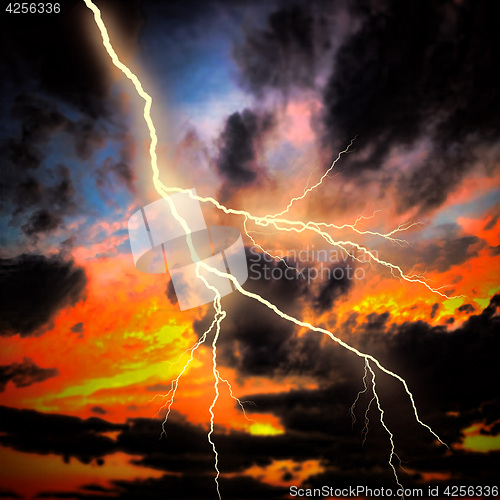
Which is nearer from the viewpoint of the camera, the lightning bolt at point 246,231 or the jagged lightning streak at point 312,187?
the lightning bolt at point 246,231

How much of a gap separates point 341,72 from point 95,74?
2586mm

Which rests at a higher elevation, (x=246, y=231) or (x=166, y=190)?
(x=166, y=190)

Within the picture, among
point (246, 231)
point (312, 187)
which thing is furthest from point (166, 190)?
point (312, 187)

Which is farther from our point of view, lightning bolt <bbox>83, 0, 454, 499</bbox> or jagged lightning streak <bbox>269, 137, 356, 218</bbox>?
jagged lightning streak <bbox>269, 137, 356, 218</bbox>

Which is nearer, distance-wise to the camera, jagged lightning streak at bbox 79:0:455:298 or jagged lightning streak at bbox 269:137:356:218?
jagged lightning streak at bbox 79:0:455:298

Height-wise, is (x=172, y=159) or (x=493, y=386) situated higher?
(x=172, y=159)

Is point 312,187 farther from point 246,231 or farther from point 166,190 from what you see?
point 166,190

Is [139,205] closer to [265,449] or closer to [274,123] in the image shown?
[274,123]

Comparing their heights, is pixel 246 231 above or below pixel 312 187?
below

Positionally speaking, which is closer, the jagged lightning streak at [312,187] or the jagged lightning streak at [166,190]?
the jagged lightning streak at [166,190]

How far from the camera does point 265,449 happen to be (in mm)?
3797

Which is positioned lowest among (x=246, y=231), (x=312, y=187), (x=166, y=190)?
(x=246, y=231)

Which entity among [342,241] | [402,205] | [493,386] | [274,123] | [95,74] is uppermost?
[95,74]

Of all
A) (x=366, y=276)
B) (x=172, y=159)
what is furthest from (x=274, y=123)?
(x=366, y=276)
